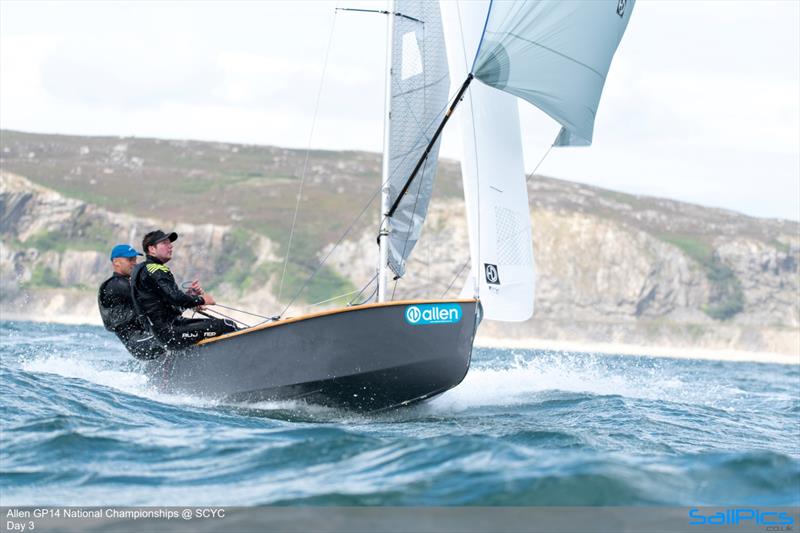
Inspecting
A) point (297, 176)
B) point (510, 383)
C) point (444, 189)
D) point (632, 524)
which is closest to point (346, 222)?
point (444, 189)

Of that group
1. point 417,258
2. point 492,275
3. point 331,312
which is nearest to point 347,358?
point 331,312

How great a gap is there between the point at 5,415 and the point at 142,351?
3.05 m

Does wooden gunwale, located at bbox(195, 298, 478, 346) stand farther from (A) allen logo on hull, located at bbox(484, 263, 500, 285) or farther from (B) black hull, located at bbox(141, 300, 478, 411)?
(A) allen logo on hull, located at bbox(484, 263, 500, 285)

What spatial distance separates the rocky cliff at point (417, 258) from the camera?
73.9m

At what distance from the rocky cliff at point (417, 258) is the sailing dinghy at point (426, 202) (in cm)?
5427

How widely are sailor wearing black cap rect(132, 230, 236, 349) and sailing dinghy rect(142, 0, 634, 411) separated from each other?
287 millimetres

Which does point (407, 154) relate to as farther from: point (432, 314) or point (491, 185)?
point (432, 314)

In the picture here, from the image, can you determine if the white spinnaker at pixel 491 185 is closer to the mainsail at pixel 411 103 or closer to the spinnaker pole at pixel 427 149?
the mainsail at pixel 411 103

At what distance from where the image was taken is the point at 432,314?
11086mm

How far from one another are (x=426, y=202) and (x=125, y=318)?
A: 4.50m

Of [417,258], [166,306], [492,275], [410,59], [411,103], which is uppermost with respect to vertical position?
[410,59]

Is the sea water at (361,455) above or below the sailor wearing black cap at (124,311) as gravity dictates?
below

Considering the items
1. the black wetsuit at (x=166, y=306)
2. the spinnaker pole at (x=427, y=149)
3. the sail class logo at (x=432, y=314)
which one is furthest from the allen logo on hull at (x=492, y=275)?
the black wetsuit at (x=166, y=306)

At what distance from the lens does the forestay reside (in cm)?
1189
